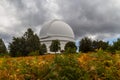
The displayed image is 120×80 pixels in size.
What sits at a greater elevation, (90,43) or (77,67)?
(90,43)

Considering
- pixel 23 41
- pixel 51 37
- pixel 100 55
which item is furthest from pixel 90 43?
pixel 100 55

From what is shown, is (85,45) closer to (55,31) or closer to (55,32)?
(55,32)

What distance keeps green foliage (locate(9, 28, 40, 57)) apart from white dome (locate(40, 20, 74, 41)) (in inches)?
1174

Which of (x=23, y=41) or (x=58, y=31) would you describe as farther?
(x=58, y=31)

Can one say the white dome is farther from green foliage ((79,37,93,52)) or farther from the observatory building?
green foliage ((79,37,93,52))

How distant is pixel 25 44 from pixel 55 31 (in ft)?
130

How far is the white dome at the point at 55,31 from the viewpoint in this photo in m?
109

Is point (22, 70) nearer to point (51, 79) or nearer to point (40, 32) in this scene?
point (51, 79)

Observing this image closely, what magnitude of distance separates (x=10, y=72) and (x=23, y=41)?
214ft

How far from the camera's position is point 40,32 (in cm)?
11512

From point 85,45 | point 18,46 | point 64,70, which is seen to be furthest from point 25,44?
point 64,70

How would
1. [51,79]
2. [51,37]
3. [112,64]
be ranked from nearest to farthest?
[51,79]
[112,64]
[51,37]

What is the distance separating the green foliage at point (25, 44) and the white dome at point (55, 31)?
2982 centimetres

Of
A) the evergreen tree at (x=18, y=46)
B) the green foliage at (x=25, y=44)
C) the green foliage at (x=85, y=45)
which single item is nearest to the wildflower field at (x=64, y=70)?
the green foliage at (x=25, y=44)
